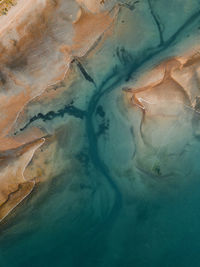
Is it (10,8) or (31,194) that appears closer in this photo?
(10,8)

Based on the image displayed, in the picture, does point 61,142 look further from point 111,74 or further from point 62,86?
point 111,74

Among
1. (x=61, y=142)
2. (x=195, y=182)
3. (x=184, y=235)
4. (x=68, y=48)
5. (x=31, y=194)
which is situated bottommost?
(x=184, y=235)

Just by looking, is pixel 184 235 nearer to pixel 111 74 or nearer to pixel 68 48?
pixel 111 74

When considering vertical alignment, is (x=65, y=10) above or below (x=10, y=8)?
below

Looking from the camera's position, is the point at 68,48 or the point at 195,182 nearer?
the point at 68,48

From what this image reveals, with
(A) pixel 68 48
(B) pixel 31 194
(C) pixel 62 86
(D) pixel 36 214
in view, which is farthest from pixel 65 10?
(D) pixel 36 214

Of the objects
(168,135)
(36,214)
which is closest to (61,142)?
(36,214)
